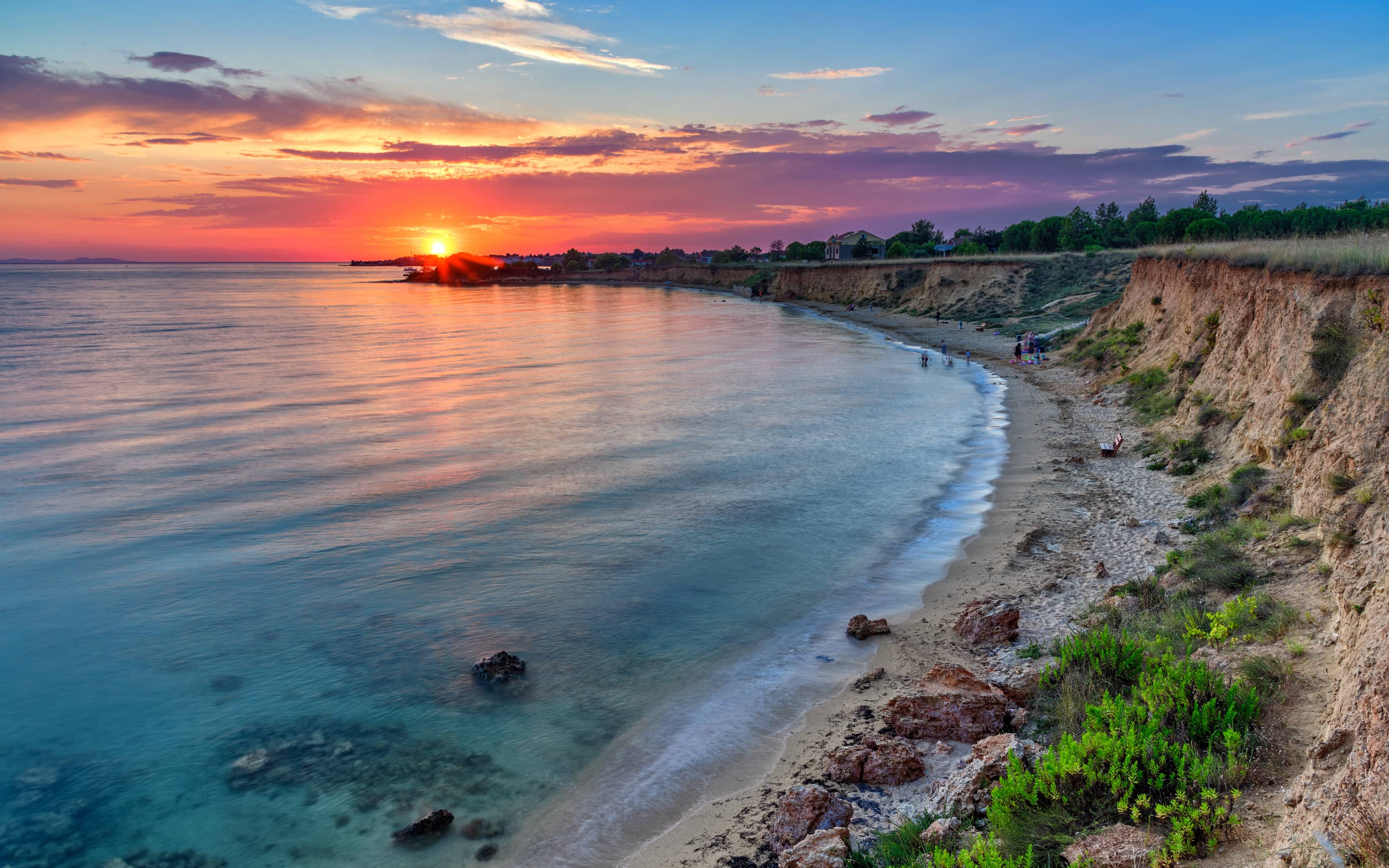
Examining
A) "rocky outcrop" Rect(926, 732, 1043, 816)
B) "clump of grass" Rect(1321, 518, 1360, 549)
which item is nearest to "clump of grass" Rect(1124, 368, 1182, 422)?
"clump of grass" Rect(1321, 518, 1360, 549)

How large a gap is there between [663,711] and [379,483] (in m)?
17.5

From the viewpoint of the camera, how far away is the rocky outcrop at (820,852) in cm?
790

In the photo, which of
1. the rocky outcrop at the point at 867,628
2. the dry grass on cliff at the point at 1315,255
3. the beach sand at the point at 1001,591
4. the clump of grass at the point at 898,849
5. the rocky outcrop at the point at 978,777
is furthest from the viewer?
the dry grass on cliff at the point at 1315,255

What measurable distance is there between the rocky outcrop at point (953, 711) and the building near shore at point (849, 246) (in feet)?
524

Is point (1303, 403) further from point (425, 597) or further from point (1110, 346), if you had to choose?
point (1110, 346)

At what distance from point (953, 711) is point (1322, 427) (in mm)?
11287

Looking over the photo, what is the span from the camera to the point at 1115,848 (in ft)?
22.2

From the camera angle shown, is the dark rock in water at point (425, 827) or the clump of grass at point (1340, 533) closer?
the dark rock in water at point (425, 827)

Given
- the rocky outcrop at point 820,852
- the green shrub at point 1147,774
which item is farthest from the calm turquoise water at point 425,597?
the green shrub at point 1147,774

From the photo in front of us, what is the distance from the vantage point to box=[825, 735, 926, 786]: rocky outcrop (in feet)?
31.4

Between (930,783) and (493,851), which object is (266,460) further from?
(930,783)

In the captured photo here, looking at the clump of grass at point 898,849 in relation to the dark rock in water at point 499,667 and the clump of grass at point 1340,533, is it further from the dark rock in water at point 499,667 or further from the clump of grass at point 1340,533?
the clump of grass at point 1340,533

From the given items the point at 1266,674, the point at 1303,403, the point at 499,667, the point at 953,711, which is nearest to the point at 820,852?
the point at 953,711

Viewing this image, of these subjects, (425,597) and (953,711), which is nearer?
(953,711)
